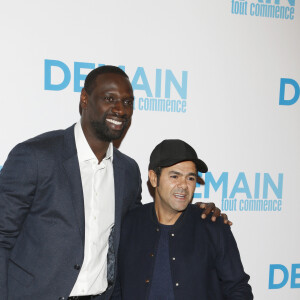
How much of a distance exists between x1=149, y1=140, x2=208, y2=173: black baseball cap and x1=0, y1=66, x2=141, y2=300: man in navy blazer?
237mm

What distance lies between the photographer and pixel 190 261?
70.8 inches

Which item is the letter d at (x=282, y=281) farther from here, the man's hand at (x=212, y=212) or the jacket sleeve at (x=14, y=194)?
the jacket sleeve at (x=14, y=194)

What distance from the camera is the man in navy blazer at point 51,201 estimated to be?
5.37ft

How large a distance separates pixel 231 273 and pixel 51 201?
0.90 m

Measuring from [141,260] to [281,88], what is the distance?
1651mm

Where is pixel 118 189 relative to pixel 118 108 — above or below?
below

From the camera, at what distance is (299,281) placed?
289 cm

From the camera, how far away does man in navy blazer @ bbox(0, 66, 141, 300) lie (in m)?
1.64

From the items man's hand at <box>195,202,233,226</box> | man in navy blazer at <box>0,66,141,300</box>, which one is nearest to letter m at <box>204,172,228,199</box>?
man's hand at <box>195,202,233,226</box>

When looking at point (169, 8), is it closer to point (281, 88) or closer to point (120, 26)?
point (120, 26)

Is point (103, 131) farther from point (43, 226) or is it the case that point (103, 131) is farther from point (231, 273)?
point (231, 273)

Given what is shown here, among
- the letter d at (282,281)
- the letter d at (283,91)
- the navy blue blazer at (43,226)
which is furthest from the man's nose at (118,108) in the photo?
the letter d at (282,281)

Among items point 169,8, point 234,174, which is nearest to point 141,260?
point 234,174

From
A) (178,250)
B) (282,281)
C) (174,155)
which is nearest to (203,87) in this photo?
(174,155)
